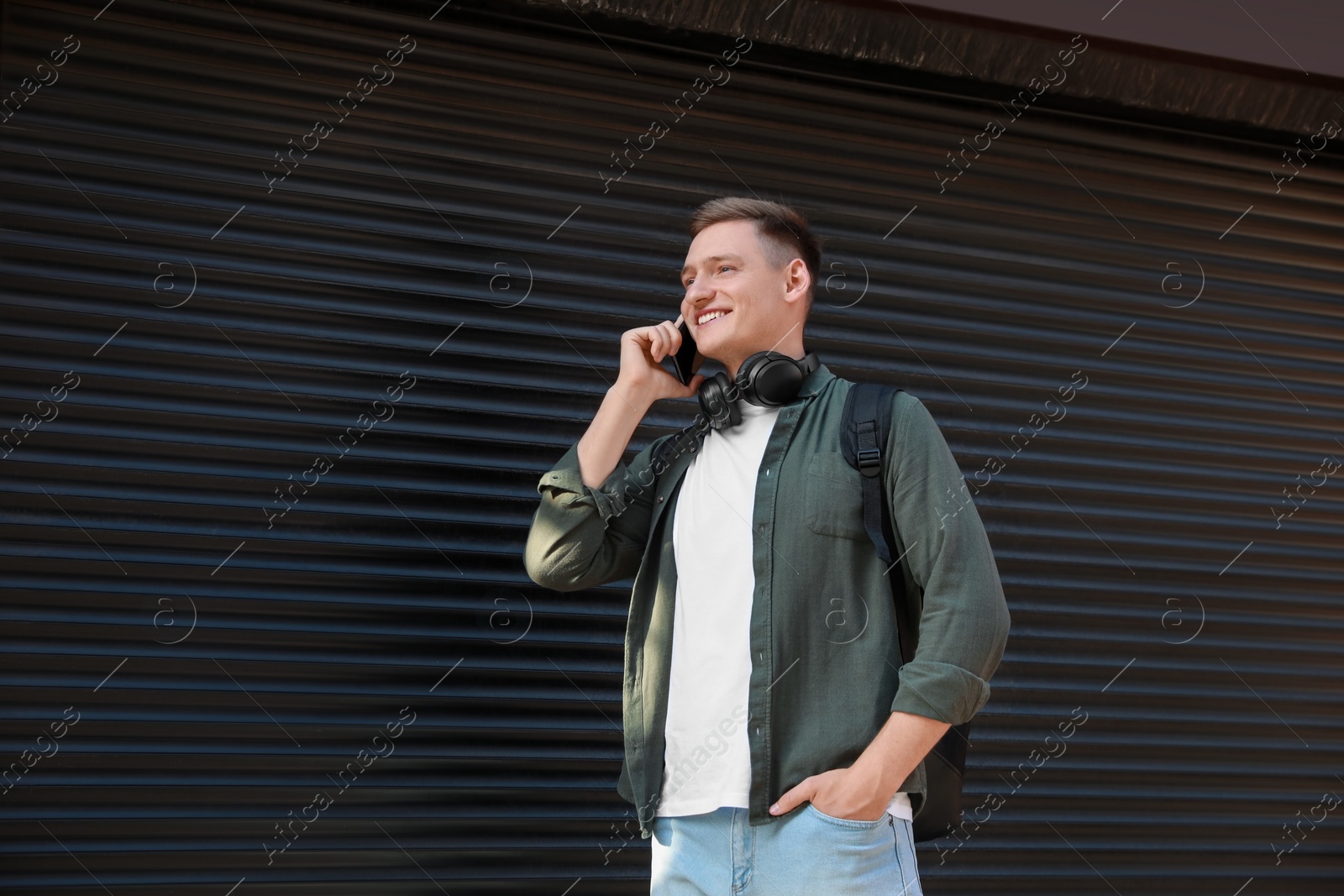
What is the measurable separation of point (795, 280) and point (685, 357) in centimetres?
40

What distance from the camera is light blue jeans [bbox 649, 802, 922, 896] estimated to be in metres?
2.17

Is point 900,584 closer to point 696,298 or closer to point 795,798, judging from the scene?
point 795,798

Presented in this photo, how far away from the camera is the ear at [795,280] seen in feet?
9.16

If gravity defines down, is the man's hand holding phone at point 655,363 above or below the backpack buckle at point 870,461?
above

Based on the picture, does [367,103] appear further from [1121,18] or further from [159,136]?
[1121,18]

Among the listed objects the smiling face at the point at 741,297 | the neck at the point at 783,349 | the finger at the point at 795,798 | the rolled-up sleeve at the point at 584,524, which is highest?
the smiling face at the point at 741,297

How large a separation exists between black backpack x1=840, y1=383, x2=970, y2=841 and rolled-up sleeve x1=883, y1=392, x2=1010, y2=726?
0.11 ft

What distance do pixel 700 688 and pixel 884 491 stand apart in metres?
0.62

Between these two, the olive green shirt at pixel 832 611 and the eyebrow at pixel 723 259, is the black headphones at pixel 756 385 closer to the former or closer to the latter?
the olive green shirt at pixel 832 611

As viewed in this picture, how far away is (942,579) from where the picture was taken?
7.47 ft

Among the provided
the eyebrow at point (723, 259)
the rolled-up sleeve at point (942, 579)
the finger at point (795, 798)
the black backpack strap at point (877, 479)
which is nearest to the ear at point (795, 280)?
the eyebrow at point (723, 259)

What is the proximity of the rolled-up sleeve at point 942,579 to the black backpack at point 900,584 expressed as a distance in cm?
3

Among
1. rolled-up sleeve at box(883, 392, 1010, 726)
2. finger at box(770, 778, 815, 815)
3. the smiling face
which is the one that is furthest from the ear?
finger at box(770, 778, 815, 815)

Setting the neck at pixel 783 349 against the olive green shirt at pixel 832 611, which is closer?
the olive green shirt at pixel 832 611
